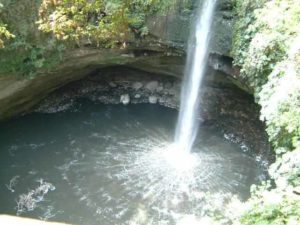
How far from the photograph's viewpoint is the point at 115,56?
30.6 feet

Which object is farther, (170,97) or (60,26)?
(170,97)

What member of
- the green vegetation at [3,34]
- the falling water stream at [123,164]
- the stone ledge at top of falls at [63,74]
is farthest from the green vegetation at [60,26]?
the falling water stream at [123,164]

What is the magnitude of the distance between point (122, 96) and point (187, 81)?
1776 millimetres

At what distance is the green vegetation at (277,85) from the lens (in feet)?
13.9

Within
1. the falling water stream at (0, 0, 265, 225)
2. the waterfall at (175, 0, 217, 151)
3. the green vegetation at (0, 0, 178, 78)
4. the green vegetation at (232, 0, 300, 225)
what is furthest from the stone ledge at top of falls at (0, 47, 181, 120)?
the green vegetation at (232, 0, 300, 225)

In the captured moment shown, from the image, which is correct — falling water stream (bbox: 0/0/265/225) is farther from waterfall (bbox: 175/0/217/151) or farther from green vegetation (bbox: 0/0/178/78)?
green vegetation (bbox: 0/0/178/78)

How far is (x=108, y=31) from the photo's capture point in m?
8.30

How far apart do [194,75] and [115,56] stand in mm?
1724

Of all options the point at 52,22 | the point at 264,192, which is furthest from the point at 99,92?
the point at 264,192

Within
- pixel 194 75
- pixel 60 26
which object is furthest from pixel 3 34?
pixel 194 75

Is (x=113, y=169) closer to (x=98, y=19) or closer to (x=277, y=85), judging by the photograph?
(x=98, y=19)

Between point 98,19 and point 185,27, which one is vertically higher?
point 185,27

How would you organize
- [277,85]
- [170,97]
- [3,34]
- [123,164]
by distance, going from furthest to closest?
[170,97], [123,164], [3,34], [277,85]

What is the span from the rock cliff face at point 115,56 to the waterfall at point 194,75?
6.6 inches
